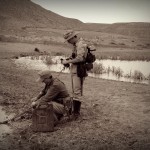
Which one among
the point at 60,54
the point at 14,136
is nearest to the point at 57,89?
the point at 14,136

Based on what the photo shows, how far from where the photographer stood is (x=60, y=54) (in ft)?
93.8

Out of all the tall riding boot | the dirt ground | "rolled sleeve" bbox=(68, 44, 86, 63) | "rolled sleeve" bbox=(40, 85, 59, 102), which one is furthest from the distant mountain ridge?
"rolled sleeve" bbox=(40, 85, 59, 102)

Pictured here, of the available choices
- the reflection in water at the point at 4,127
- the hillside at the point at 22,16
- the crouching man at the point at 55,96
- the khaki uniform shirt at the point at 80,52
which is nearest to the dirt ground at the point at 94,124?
the reflection in water at the point at 4,127

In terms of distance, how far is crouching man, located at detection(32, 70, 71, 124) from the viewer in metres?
6.95

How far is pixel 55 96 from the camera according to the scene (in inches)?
281

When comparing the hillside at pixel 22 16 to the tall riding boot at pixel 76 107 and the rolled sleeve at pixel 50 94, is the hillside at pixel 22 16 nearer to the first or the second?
the tall riding boot at pixel 76 107

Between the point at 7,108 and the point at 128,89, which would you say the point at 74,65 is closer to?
the point at 7,108

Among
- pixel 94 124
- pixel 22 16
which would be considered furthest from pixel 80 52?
pixel 22 16

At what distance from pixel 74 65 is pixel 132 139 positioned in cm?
218

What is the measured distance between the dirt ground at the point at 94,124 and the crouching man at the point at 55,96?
0.34 metres

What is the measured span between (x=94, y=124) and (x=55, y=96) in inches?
43.3

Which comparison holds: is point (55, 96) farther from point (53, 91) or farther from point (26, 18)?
point (26, 18)

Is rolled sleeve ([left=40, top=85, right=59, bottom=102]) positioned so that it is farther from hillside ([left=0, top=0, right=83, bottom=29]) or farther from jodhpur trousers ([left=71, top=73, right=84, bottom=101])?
hillside ([left=0, top=0, right=83, bottom=29])

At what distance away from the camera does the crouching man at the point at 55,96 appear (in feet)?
22.8
